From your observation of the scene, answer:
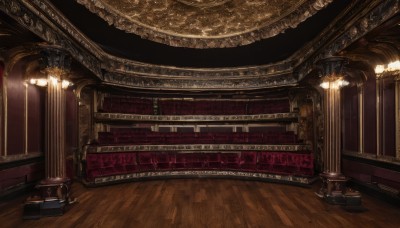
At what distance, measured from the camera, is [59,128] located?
5695 mm

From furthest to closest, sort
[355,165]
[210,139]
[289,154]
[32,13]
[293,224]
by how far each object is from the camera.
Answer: [210,139], [289,154], [355,165], [293,224], [32,13]

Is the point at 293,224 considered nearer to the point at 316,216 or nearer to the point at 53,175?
the point at 316,216

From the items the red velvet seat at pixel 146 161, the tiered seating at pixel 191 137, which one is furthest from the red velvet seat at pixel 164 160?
the tiered seating at pixel 191 137

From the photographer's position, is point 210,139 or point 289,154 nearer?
point 289,154

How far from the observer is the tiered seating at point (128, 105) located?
33.3ft

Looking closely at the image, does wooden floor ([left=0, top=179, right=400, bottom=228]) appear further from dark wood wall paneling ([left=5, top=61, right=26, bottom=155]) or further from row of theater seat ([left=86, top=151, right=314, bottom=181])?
dark wood wall paneling ([left=5, top=61, right=26, bottom=155])

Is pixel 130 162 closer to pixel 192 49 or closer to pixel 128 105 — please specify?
pixel 128 105

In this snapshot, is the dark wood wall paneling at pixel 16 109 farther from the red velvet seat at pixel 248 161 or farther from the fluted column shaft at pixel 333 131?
the fluted column shaft at pixel 333 131

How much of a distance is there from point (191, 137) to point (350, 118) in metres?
6.01

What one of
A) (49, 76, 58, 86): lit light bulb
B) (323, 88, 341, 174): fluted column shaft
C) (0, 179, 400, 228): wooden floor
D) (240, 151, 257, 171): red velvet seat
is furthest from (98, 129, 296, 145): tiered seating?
(49, 76, 58, 86): lit light bulb

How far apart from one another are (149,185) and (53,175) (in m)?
3.35

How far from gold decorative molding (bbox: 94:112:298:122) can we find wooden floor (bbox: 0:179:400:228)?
112 inches

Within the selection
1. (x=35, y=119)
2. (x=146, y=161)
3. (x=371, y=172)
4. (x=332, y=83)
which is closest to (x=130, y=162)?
(x=146, y=161)

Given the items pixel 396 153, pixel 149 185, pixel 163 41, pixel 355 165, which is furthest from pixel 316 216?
pixel 163 41
